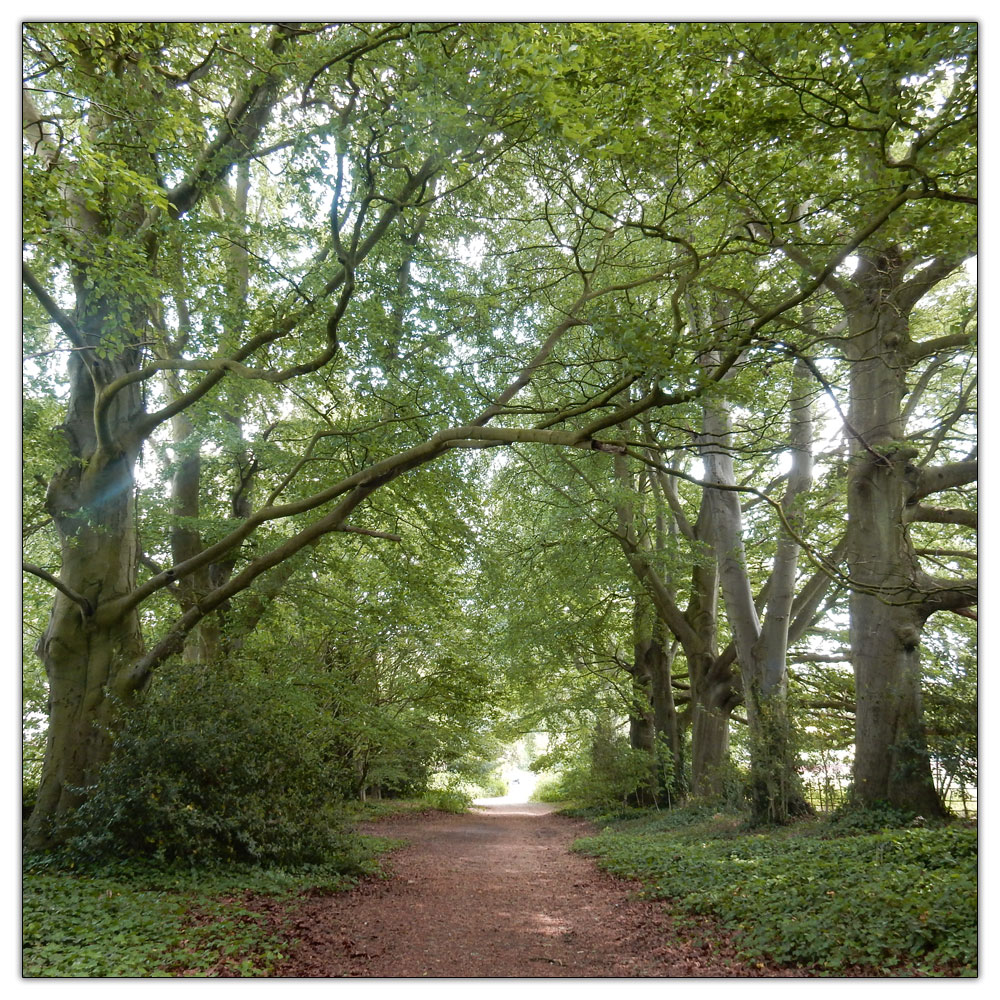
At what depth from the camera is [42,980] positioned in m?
3.06

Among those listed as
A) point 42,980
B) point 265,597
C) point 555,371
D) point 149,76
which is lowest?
point 42,980

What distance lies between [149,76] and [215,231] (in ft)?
4.19

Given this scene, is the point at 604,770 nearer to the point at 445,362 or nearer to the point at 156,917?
the point at 445,362

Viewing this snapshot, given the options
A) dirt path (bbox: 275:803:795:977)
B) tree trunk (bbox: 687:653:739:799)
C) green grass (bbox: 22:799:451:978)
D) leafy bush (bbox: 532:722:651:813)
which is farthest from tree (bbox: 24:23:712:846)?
leafy bush (bbox: 532:722:651:813)

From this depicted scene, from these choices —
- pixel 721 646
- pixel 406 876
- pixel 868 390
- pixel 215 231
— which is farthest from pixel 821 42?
pixel 721 646

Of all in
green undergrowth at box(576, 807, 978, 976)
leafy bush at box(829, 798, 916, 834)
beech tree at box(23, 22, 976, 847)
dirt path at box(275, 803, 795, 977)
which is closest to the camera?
green undergrowth at box(576, 807, 978, 976)

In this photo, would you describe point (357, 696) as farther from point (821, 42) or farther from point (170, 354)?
point (821, 42)

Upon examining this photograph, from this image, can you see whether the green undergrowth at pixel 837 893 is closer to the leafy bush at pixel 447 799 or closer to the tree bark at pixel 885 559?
the tree bark at pixel 885 559

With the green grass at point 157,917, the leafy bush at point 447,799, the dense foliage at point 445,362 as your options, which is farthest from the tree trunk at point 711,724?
the leafy bush at point 447,799

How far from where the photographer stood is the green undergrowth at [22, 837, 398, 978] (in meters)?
3.17

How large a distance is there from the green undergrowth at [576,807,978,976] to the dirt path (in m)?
0.25

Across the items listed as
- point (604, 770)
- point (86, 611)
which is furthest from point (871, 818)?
point (604, 770)

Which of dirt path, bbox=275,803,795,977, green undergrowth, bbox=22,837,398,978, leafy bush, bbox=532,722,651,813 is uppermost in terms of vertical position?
green undergrowth, bbox=22,837,398,978

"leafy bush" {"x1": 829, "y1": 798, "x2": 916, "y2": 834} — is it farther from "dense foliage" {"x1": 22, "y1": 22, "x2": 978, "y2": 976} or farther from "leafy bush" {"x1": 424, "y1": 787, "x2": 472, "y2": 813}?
"leafy bush" {"x1": 424, "y1": 787, "x2": 472, "y2": 813}
